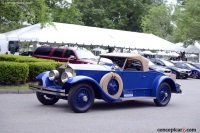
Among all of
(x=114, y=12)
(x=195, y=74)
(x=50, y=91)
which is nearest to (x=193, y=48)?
(x=195, y=74)

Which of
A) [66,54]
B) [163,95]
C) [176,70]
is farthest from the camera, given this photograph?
[176,70]

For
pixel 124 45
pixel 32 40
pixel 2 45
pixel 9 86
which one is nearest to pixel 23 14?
pixel 9 86

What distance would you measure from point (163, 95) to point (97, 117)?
334cm

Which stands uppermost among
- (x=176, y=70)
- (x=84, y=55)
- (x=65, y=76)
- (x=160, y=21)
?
(x=160, y=21)

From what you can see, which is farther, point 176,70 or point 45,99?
point 176,70

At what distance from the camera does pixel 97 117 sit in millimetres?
8859

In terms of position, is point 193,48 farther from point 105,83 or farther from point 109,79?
point 105,83

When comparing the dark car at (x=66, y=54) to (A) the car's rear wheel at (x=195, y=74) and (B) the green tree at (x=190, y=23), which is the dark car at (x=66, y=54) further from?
(B) the green tree at (x=190, y=23)

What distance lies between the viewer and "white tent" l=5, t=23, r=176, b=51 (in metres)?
26.1

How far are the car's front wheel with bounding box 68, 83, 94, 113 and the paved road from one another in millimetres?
200

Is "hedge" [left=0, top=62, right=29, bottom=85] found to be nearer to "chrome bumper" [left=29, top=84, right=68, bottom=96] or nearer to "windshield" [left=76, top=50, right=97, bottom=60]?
"chrome bumper" [left=29, top=84, right=68, bottom=96]

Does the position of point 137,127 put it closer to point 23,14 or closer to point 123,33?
point 23,14

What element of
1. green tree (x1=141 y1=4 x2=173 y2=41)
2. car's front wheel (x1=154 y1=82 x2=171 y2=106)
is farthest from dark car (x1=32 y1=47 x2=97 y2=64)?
green tree (x1=141 y1=4 x2=173 y2=41)

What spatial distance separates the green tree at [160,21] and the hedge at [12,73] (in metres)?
37.1
